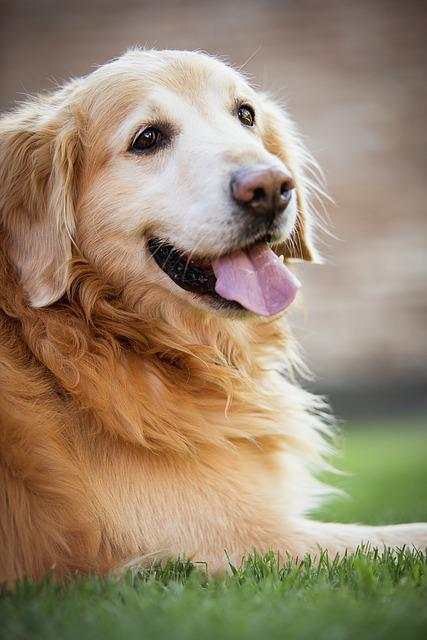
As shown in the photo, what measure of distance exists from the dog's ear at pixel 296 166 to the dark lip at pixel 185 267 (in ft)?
2.25

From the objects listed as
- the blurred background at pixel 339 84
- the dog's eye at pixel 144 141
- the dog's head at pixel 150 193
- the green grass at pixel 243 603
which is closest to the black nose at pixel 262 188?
the dog's head at pixel 150 193

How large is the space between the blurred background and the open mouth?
24.8 feet

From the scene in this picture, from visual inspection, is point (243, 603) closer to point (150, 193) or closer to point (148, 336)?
point (148, 336)

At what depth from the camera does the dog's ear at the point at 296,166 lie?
347 cm

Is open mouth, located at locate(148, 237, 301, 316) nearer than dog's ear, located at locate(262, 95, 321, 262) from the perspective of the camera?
Yes

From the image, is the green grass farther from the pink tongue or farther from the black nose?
the black nose

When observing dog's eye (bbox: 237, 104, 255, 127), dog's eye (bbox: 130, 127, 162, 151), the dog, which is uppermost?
dog's eye (bbox: 237, 104, 255, 127)

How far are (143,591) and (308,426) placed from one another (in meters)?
1.28

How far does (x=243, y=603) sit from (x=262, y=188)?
132cm

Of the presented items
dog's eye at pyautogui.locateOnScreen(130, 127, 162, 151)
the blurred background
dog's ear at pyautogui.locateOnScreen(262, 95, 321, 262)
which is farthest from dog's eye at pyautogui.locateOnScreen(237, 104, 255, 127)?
the blurred background

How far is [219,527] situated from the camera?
251 centimetres

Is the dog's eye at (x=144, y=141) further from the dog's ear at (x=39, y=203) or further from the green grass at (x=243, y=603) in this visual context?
the green grass at (x=243, y=603)

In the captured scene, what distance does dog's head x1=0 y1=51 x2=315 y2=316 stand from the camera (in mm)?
2697

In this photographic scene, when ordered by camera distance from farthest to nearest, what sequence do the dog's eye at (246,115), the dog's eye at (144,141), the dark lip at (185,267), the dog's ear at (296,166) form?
the dog's ear at (296,166)
the dog's eye at (246,115)
the dog's eye at (144,141)
the dark lip at (185,267)
